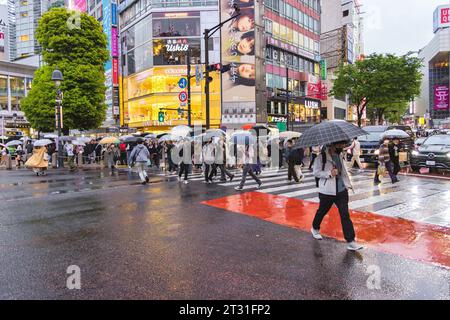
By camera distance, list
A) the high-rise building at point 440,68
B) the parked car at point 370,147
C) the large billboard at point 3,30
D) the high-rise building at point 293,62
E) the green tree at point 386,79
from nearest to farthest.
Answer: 1. the parked car at point 370,147
2. the green tree at point 386,79
3. the high-rise building at point 293,62
4. the large billboard at point 3,30
5. the high-rise building at point 440,68

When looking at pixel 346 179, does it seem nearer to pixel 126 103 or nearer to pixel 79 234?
pixel 79 234

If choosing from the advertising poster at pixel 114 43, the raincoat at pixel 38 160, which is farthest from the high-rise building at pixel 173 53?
the raincoat at pixel 38 160

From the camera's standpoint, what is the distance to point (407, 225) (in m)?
6.89

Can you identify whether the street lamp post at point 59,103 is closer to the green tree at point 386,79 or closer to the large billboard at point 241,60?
the large billboard at point 241,60

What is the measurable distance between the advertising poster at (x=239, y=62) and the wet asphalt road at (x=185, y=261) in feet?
106

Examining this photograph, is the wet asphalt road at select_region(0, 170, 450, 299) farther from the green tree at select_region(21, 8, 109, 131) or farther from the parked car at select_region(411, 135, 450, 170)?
the green tree at select_region(21, 8, 109, 131)

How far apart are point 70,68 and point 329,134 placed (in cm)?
2555

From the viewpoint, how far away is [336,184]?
5.66 m

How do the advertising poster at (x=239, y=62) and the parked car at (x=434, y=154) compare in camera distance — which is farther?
the advertising poster at (x=239, y=62)

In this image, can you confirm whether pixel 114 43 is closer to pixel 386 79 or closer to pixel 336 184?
pixel 386 79

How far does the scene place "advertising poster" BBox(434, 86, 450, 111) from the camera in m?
98.8

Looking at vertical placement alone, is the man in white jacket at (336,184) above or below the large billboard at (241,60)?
below

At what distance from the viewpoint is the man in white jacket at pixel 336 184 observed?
5.54 m

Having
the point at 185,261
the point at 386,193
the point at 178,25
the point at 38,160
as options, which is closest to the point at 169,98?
the point at 178,25
